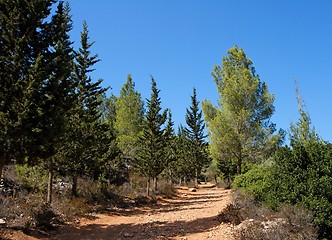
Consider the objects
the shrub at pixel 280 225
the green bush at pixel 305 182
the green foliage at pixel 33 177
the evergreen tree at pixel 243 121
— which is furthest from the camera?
the evergreen tree at pixel 243 121

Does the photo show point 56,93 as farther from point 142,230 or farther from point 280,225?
point 280,225

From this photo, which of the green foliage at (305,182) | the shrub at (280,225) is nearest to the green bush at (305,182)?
the green foliage at (305,182)

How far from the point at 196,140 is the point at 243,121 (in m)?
21.4

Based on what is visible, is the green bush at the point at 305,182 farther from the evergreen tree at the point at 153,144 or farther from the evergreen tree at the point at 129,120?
the evergreen tree at the point at 129,120

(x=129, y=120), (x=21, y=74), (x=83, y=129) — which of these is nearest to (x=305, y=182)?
(x=21, y=74)

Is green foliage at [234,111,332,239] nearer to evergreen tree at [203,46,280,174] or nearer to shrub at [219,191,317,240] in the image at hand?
shrub at [219,191,317,240]

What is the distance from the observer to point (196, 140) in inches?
1810

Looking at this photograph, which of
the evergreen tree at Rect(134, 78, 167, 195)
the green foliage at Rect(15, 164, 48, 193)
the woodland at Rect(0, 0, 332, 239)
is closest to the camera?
the woodland at Rect(0, 0, 332, 239)

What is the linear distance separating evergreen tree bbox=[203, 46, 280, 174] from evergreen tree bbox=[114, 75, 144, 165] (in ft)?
41.4

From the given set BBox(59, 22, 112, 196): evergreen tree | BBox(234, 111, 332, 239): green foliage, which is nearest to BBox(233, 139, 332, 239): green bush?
BBox(234, 111, 332, 239): green foliage

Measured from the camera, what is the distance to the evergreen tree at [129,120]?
3566cm

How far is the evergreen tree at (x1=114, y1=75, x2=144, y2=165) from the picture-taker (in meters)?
35.7

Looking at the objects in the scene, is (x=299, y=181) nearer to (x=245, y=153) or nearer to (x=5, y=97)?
(x=5, y=97)

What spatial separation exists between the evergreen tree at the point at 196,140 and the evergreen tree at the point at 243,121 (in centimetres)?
1834
